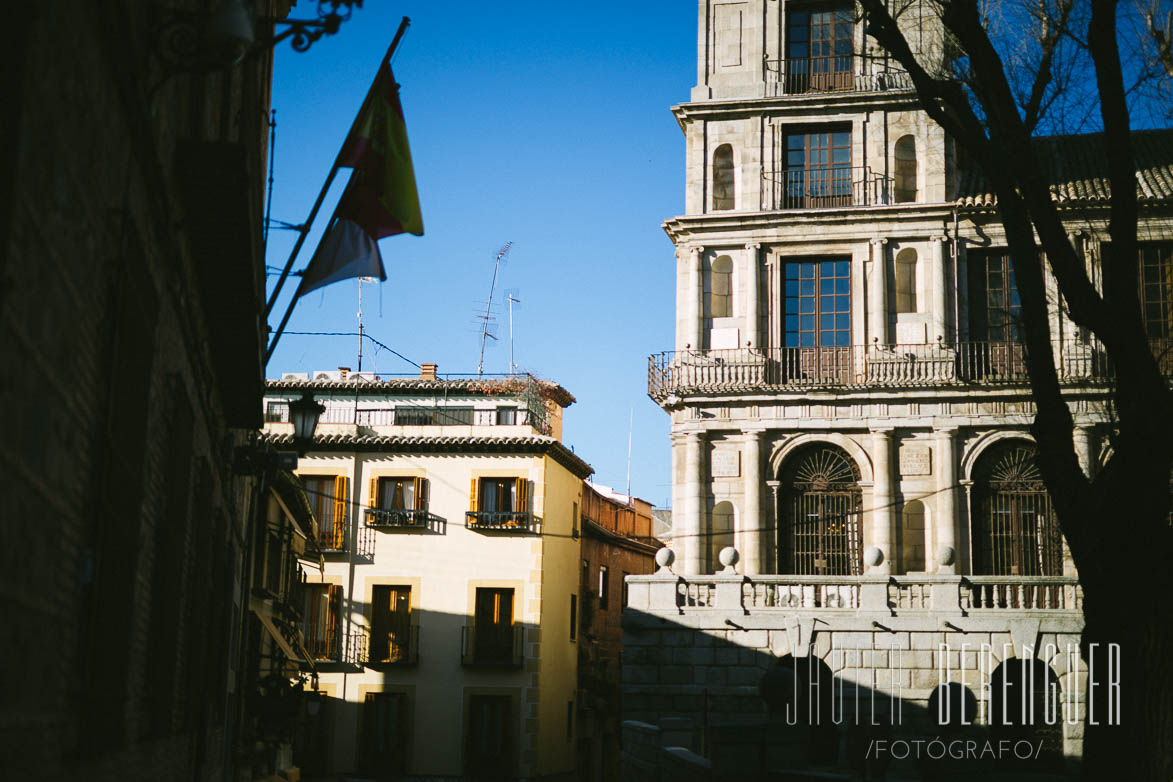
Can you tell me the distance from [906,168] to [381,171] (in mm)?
24036

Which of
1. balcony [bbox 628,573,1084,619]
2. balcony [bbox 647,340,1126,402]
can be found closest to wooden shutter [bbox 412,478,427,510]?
balcony [bbox 647,340,1126,402]

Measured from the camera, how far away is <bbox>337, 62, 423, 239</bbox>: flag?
1202 cm

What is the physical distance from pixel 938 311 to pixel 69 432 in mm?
29062

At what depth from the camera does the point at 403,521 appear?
135 feet

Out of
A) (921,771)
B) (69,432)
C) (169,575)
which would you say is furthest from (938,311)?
(69,432)

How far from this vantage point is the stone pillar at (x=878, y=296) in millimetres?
32719

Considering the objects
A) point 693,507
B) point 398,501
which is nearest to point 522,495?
point 398,501

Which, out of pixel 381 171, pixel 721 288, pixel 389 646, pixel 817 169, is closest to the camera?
pixel 381 171

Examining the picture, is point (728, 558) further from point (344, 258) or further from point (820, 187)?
point (344, 258)

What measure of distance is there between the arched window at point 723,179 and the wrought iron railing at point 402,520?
1364 cm

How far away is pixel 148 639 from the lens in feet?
29.5

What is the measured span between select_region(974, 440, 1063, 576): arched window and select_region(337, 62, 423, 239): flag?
22.7 m

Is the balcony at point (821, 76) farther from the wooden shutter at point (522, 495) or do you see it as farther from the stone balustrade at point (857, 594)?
the wooden shutter at point (522, 495)

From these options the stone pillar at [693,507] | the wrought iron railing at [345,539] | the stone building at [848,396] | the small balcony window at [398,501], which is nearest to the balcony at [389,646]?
the wrought iron railing at [345,539]
